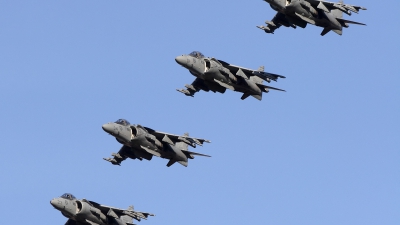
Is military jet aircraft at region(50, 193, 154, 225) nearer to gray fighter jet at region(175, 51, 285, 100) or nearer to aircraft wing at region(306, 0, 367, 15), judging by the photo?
gray fighter jet at region(175, 51, 285, 100)

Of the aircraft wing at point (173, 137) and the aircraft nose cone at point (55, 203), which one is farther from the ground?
the aircraft wing at point (173, 137)

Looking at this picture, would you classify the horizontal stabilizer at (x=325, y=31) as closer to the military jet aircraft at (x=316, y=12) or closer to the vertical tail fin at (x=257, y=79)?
the military jet aircraft at (x=316, y=12)

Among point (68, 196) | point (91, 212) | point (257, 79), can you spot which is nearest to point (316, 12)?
point (257, 79)

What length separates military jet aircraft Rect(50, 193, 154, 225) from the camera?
458 ft

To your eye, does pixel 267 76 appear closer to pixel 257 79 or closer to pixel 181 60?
pixel 257 79

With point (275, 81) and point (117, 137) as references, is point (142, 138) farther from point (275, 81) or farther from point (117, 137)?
point (275, 81)

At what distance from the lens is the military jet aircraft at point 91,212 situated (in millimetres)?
139625

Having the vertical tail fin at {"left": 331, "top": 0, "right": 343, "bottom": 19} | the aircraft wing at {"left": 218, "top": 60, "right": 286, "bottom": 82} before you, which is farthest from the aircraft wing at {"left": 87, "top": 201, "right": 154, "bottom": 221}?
the vertical tail fin at {"left": 331, "top": 0, "right": 343, "bottom": 19}

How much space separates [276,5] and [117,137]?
62.4 ft

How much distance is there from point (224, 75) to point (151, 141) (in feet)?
29.9

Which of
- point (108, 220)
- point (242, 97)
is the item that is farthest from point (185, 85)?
point (108, 220)

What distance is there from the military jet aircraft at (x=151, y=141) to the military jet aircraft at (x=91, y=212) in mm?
5646

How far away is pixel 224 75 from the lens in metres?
143

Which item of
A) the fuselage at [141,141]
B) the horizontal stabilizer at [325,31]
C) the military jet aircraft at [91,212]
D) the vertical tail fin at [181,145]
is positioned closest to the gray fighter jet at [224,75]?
the vertical tail fin at [181,145]
